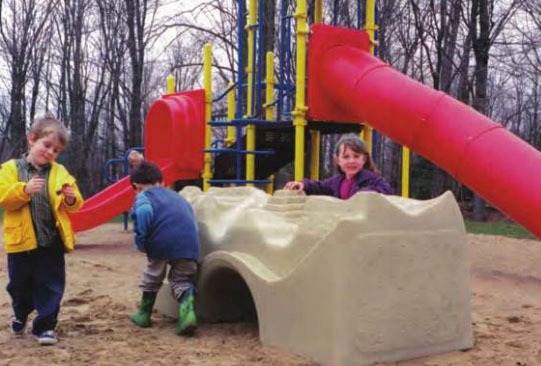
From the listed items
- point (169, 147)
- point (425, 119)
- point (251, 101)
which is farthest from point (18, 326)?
point (251, 101)

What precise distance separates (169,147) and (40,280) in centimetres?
518

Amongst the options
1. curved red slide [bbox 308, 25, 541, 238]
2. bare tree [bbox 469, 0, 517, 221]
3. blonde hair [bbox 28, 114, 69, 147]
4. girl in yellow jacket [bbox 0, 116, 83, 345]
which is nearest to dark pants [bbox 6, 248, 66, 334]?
girl in yellow jacket [bbox 0, 116, 83, 345]

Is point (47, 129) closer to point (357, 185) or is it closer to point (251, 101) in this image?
point (357, 185)

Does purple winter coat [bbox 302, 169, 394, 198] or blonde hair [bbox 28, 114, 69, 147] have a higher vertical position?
blonde hair [bbox 28, 114, 69, 147]

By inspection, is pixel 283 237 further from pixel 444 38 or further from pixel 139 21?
pixel 139 21

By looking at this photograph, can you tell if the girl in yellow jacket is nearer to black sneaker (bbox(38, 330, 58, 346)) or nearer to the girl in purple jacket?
black sneaker (bbox(38, 330, 58, 346))

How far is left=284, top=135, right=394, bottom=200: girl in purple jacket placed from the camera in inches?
156

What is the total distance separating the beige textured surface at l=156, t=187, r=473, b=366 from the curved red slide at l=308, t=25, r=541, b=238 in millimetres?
1955

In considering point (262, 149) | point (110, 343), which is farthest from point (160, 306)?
point (262, 149)

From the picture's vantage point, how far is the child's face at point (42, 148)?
373 cm

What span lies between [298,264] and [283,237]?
436mm

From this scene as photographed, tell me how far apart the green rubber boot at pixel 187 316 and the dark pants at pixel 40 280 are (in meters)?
0.74

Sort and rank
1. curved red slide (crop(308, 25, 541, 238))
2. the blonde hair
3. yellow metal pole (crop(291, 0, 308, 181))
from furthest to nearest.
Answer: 1. yellow metal pole (crop(291, 0, 308, 181))
2. curved red slide (crop(308, 25, 541, 238))
3. the blonde hair

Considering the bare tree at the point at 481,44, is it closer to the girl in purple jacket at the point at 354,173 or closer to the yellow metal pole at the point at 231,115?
the yellow metal pole at the point at 231,115
